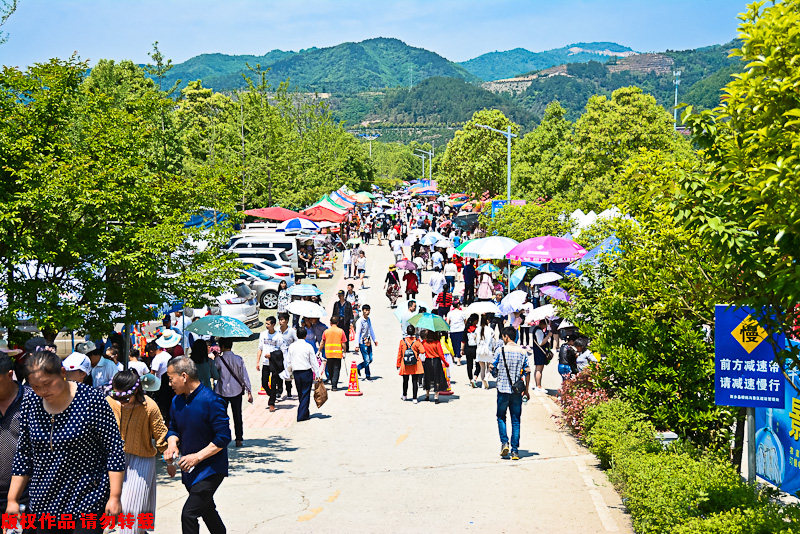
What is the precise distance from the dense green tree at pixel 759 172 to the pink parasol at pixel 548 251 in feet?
43.5

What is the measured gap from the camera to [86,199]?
33.4 ft

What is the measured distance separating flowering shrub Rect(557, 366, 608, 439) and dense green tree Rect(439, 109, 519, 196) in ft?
148

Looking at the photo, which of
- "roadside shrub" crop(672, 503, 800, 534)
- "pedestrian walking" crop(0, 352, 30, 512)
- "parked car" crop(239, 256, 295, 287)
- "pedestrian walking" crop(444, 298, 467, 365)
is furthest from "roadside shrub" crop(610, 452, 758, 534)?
"parked car" crop(239, 256, 295, 287)

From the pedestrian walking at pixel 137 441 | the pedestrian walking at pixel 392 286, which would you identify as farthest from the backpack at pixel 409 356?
the pedestrian walking at pixel 392 286

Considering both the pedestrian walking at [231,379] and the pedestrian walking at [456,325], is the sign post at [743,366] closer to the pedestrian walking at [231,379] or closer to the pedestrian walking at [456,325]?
the pedestrian walking at [231,379]

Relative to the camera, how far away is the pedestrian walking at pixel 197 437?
656cm

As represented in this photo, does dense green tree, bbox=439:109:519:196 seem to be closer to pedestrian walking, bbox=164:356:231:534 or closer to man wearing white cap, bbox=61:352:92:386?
man wearing white cap, bbox=61:352:92:386

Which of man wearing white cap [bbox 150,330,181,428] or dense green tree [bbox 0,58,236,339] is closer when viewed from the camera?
dense green tree [bbox 0,58,236,339]

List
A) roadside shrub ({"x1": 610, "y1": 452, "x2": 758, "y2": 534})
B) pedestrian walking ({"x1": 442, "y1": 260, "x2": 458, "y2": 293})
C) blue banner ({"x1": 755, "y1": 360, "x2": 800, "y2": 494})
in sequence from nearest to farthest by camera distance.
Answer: roadside shrub ({"x1": 610, "y1": 452, "x2": 758, "y2": 534}) → blue banner ({"x1": 755, "y1": 360, "x2": 800, "y2": 494}) → pedestrian walking ({"x1": 442, "y1": 260, "x2": 458, "y2": 293})

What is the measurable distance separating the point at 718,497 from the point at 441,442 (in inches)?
221

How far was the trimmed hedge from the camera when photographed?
6.64 m

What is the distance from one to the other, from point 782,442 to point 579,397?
143 inches

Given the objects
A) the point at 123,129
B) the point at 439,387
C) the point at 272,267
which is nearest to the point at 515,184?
the point at 272,267

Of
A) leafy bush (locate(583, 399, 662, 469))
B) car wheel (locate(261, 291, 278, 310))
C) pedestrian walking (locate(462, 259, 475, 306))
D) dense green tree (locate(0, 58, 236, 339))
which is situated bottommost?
car wheel (locate(261, 291, 278, 310))
